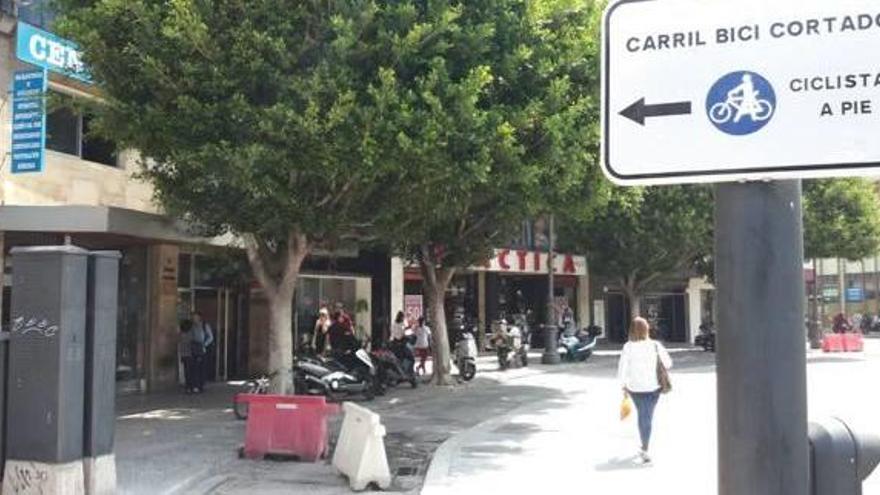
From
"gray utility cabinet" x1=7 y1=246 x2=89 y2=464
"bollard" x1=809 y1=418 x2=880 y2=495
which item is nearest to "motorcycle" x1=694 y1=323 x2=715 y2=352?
"gray utility cabinet" x1=7 y1=246 x2=89 y2=464

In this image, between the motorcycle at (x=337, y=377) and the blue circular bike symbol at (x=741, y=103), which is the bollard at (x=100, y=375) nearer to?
the blue circular bike symbol at (x=741, y=103)

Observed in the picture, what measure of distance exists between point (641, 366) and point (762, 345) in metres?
9.53

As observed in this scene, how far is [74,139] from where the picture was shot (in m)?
17.2

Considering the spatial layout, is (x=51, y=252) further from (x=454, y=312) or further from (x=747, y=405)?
(x=454, y=312)

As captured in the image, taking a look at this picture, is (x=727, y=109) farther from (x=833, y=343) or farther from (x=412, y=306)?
(x=833, y=343)

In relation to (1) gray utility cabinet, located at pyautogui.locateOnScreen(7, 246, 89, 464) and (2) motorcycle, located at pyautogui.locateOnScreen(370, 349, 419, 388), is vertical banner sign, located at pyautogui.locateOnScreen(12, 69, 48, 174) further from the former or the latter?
(1) gray utility cabinet, located at pyautogui.locateOnScreen(7, 246, 89, 464)

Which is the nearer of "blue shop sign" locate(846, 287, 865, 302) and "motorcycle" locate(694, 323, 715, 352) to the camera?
"motorcycle" locate(694, 323, 715, 352)

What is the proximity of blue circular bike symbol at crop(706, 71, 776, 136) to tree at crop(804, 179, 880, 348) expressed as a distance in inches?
1283

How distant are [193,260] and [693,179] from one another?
20030 millimetres

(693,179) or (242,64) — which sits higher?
(242,64)

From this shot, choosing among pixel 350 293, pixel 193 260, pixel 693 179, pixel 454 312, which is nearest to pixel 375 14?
pixel 193 260

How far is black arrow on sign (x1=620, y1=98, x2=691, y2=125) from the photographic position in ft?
6.94

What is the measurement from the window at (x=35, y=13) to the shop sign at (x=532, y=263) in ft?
57.2

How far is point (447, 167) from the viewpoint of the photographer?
12.9 metres
